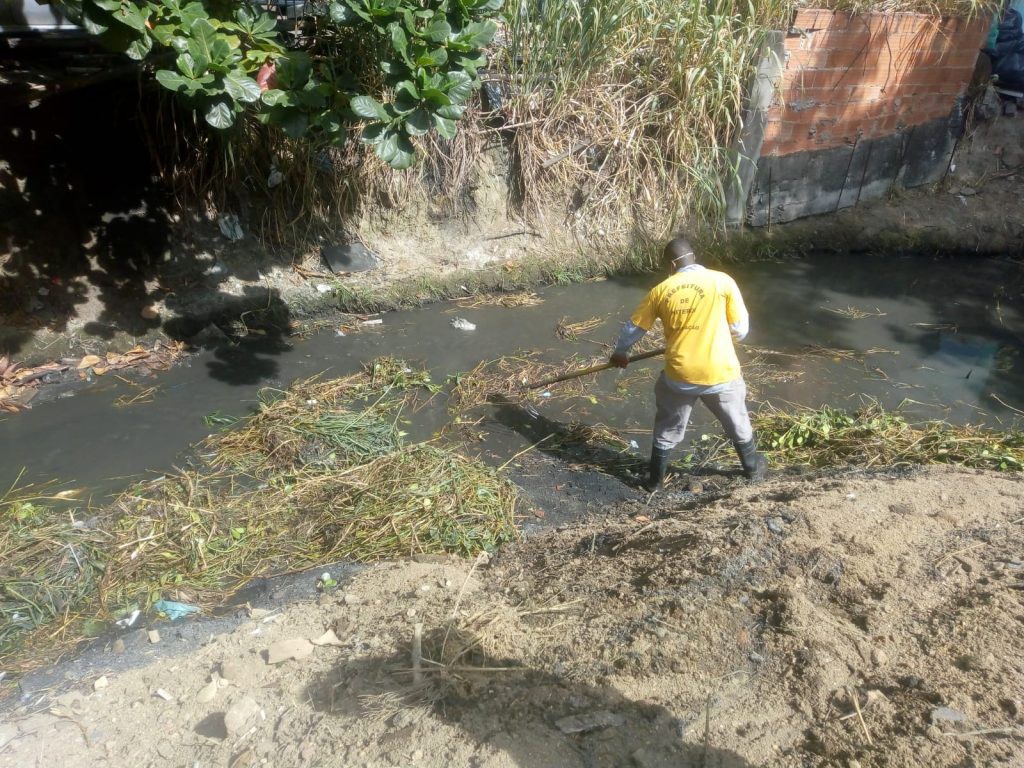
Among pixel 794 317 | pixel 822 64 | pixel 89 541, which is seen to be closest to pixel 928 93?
pixel 822 64

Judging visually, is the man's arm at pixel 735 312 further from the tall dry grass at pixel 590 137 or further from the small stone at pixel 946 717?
the tall dry grass at pixel 590 137

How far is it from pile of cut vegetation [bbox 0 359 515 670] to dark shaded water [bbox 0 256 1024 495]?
0.42 m

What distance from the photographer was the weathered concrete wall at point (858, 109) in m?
7.38

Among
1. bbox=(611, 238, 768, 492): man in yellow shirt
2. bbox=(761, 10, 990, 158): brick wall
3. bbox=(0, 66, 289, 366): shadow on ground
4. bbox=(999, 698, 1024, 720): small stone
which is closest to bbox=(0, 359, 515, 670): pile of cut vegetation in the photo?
bbox=(611, 238, 768, 492): man in yellow shirt

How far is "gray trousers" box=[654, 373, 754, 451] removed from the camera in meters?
4.08

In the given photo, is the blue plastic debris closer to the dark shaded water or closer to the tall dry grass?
the dark shaded water

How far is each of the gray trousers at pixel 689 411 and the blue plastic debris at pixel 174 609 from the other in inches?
104

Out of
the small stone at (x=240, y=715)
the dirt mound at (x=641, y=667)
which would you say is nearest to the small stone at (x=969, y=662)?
the dirt mound at (x=641, y=667)

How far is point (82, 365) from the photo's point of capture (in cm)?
545

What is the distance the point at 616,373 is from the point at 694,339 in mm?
1758

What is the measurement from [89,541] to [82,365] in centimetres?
226

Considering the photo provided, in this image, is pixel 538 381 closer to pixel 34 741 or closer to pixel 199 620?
pixel 199 620

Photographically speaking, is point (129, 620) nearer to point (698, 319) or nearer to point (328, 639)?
point (328, 639)

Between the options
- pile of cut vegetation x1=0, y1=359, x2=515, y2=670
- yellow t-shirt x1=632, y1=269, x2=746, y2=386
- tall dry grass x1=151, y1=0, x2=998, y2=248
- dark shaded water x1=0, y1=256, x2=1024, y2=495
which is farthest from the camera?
tall dry grass x1=151, y1=0, x2=998, y2=248
